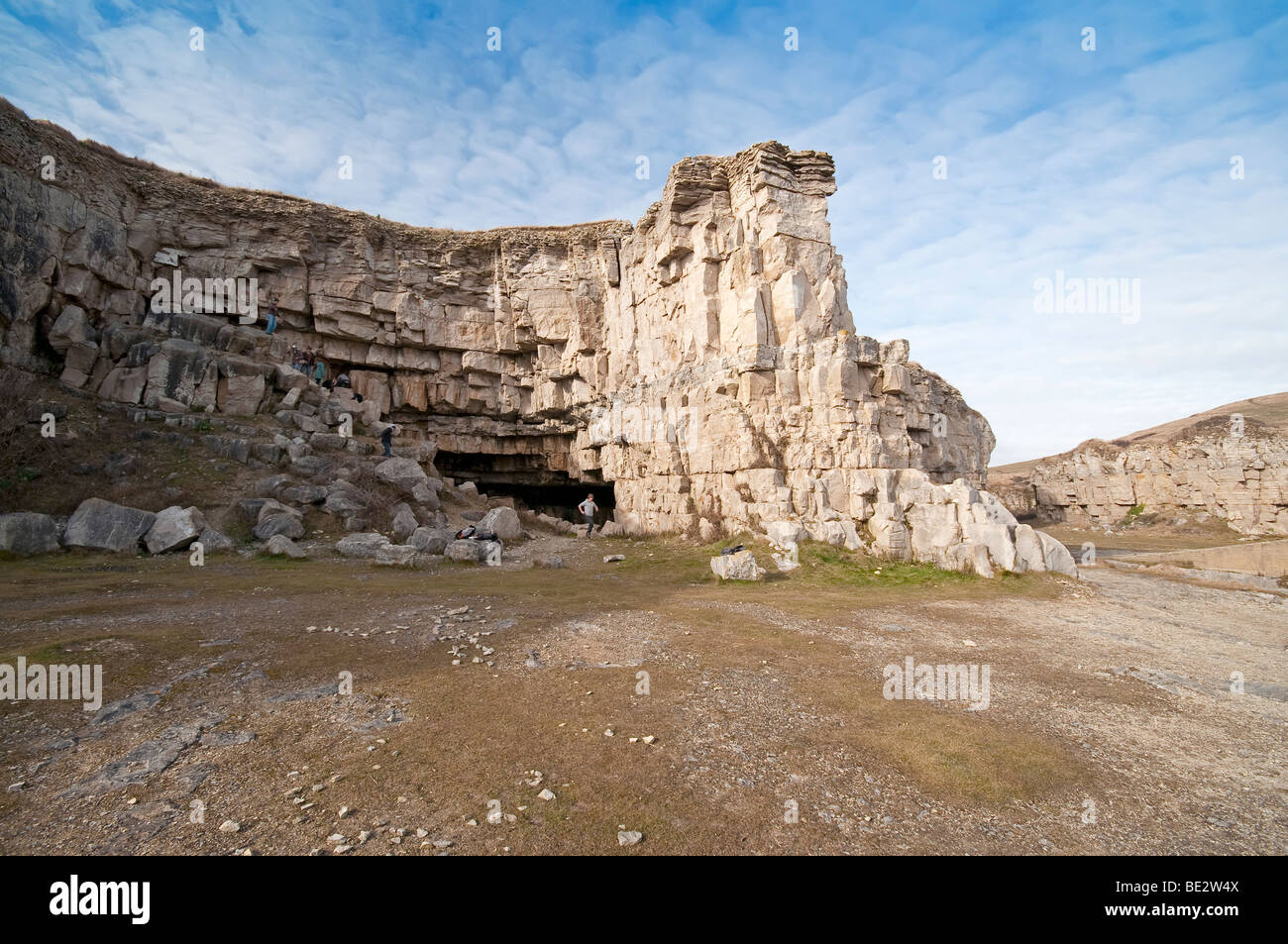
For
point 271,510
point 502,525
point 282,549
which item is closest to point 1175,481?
point 502,525

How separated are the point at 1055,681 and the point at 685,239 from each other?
1968 cm

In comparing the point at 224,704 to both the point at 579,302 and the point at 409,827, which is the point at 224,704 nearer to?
the point at 409,827

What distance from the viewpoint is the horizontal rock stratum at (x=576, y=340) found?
1691 centimetres

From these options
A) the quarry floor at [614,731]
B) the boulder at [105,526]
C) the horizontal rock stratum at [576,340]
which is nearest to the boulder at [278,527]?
the boulder at [105,526]

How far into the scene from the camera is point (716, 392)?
63.9ft

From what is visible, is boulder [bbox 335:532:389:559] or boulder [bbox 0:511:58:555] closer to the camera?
boulder [bbox 0:511:58:555]

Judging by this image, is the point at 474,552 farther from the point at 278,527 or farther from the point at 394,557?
the point at 278,527

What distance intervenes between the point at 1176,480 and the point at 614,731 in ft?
124

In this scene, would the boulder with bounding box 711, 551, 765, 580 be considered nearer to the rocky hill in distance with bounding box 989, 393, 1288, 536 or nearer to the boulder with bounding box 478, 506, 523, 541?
the boulder with bounding box 478, 506, 523, 541

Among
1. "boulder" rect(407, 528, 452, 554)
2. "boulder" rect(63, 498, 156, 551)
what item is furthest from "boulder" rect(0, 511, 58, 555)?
"boulder" rect(407, 528, 452, 554)

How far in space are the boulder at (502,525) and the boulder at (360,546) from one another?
3.99 m

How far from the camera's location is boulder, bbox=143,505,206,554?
12.7 m

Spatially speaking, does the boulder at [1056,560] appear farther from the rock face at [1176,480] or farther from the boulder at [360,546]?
the rock face at [1176,480]

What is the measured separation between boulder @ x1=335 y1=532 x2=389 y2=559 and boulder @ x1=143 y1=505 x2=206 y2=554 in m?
3.15
